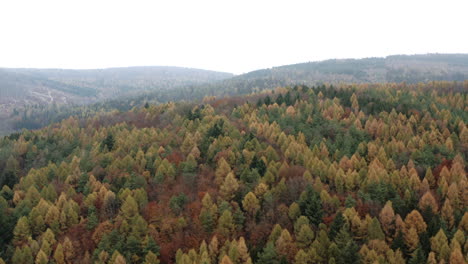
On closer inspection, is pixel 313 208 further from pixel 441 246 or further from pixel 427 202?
pixel 441 246

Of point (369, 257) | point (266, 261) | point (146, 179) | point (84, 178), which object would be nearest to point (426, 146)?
point (369, 257)

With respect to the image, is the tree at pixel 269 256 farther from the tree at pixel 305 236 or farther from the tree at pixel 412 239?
the tree at pixel 412 239

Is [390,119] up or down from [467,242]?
up

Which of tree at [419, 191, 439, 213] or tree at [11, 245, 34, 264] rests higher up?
tree at [419, 191, 439, 213]

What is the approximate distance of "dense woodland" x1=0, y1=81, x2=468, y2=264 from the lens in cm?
6875

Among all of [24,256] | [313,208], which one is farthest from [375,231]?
[24,256]

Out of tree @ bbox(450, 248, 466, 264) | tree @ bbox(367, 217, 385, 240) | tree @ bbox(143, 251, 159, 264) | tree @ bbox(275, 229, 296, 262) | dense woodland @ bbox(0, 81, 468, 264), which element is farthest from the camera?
tree @ bbox(143, 251, 159, 264)

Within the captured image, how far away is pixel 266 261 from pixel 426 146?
202 feet

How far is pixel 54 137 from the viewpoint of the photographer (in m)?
143

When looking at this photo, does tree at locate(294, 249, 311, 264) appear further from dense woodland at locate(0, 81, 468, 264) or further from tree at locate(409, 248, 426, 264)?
tree at locate(409, 248, 426, 264)

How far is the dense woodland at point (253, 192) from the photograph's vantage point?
226 ft

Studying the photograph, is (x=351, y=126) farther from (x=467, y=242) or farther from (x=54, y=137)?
(x=54, y=137)

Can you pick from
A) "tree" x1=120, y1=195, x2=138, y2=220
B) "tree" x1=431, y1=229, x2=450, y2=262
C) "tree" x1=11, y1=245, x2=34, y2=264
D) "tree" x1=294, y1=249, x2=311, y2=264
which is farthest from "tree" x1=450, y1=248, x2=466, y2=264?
"tree" x1=11, y1=245, x2=34, y2=264

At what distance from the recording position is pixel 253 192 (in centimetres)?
8650
